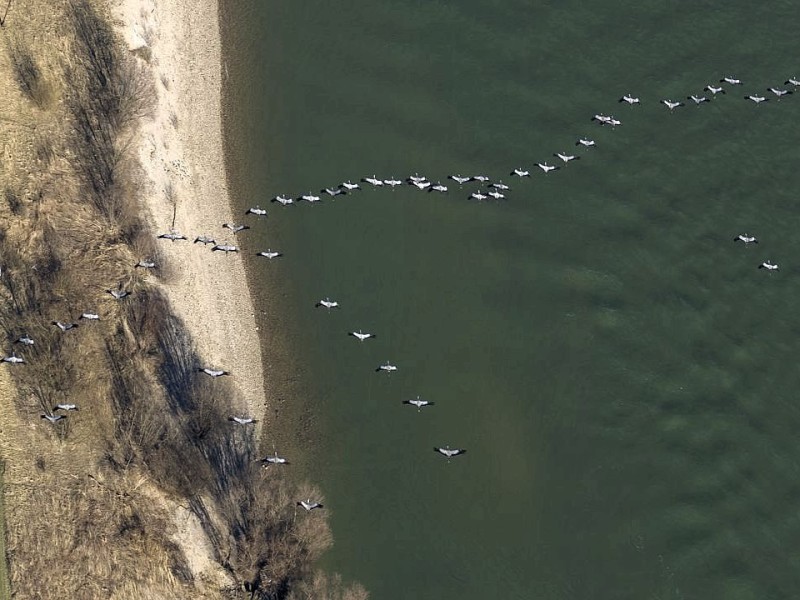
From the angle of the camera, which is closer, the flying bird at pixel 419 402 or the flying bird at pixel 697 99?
the flying bird at pixel 419 402

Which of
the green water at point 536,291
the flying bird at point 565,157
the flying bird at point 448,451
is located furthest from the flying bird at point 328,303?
the flying bird at point 565,157

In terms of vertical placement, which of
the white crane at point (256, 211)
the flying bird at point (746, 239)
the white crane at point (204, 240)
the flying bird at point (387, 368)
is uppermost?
the white crane at point (256, 211)

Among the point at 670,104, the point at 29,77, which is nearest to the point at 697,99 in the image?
the point at 670,104

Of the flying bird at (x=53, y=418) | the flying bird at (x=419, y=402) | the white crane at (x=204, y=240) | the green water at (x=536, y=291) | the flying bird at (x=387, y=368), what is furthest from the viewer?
the white crane at (x=204, y=240)

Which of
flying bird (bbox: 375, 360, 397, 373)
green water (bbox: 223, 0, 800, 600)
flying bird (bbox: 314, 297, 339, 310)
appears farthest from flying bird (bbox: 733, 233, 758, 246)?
flying bird (bbox: 314, 297, 339, 310)

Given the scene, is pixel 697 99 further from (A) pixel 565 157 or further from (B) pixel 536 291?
(B) pixel 536 291

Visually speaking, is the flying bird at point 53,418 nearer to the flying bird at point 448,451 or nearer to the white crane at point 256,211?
the white crane at point 256,211

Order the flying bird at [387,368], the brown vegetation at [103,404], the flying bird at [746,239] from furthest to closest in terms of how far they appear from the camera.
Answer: the flying bird at [746,239], the flying bird at [387,368], the brown vegetation at [103,404]

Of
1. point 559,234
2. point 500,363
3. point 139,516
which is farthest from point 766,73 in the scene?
point 139,516
